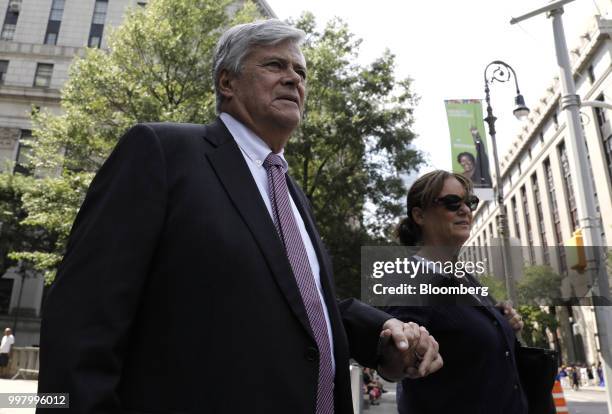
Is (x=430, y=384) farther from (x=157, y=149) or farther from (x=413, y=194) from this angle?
(x=157, y=149)

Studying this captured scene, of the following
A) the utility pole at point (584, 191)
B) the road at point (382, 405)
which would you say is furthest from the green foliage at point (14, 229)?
the utility pole at point (584, 191)

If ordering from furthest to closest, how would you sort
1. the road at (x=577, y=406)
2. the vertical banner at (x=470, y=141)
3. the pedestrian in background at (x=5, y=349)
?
1. the road at (x=577, y=406)
2. the pedestrian in background at (x=5, y=349)
3. the vertical banner at (x=470, y=141)

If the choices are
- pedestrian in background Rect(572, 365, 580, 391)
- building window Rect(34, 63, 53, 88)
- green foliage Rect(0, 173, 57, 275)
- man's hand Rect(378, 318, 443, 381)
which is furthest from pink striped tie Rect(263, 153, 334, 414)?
building window Rect(34, 63, 53, 88)

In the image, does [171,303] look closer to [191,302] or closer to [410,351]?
[191,302]

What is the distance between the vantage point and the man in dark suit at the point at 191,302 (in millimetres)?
1380

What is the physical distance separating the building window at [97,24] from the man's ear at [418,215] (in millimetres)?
43669

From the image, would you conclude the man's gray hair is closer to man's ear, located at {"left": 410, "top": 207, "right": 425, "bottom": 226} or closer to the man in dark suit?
the man in dark suit

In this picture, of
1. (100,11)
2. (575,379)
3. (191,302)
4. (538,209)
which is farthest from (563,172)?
(191,302)

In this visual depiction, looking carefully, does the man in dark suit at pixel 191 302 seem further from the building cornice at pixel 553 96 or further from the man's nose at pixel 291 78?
the building cornice at pixel 553 96

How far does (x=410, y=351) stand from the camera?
1.83 meters

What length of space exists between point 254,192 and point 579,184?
8931 mm

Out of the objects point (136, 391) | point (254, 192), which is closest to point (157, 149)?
point (254, 192)

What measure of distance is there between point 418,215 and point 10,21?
49622 mm

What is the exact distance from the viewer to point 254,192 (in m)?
1.81
